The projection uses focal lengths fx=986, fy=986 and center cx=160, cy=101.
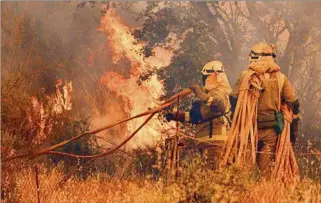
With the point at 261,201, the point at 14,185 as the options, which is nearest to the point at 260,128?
the point at 261,201

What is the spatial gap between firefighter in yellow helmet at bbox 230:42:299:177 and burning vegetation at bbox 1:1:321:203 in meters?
0.46

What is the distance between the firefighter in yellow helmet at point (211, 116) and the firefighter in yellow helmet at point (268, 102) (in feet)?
1.03

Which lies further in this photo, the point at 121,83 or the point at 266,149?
the point at 121,83

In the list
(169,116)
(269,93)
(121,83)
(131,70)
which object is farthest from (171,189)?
(131,70)

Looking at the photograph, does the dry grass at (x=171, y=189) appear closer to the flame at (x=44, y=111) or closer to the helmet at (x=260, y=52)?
the flame at (x=44, y=111)

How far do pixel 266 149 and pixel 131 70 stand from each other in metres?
4.30

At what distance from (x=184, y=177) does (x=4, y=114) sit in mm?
4759

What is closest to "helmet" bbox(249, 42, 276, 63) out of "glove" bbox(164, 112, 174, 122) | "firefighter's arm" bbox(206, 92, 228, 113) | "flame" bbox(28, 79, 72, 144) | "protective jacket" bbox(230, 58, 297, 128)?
"protective jacket" bbox(230, 58, 297, 128)

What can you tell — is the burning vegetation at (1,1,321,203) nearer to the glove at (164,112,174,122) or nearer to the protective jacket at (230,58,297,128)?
the glove at (164,112,174,122)

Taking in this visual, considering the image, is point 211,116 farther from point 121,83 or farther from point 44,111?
point 44,111

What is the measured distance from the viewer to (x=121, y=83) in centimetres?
2022

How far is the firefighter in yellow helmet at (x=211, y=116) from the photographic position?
17.3 metres

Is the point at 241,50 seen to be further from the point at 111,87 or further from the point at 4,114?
the point at 4,114

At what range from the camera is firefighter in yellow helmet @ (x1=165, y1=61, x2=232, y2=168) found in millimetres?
17312
